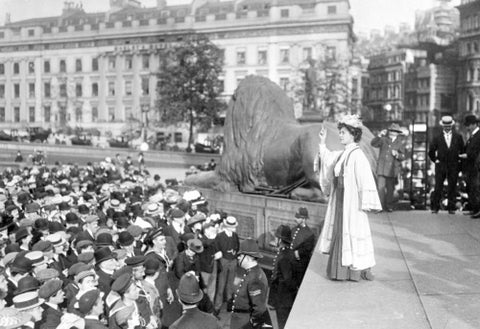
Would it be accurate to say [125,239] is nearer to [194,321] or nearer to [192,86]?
[194,321]

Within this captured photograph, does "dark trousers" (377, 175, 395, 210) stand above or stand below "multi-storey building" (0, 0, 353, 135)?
below

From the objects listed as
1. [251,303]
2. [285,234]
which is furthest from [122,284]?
[285,234]

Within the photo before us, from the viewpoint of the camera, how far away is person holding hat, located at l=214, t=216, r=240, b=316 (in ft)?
26.9

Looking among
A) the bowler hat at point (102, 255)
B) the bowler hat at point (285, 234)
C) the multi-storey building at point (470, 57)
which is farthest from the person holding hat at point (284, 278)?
the multi-storey building at point (470, 57)

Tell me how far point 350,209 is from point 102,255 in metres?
2.67

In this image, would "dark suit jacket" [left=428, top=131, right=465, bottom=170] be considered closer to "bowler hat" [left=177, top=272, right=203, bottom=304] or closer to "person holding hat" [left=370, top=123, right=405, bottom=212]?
"person holding hat" [left=370, top=123, right=405, bottom=212]

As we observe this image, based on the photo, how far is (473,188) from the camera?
1045 cm

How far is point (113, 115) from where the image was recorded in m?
72.9

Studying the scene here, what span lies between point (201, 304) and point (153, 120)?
6084cm

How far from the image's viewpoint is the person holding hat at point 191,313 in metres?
Answer: 4.69

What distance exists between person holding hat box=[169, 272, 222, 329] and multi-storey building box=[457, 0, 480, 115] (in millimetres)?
59241

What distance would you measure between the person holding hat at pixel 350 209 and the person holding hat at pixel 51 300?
9.51 feet

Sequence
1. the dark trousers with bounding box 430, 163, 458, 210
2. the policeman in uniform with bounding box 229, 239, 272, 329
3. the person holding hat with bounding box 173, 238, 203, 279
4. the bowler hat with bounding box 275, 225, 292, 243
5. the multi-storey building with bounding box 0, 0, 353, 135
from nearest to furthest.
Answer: the policeman in uniform with bounding box 229, 239, 272, 329 → the person holding hat with bounding box 173, 238, 203, 279 → the bowler hat with bounding box 275, 225, 292, 243 → the dark trousers with bounding box 430, 163, 458, 210 → the multi-storey building with bounding box 0, 0, 353, 135

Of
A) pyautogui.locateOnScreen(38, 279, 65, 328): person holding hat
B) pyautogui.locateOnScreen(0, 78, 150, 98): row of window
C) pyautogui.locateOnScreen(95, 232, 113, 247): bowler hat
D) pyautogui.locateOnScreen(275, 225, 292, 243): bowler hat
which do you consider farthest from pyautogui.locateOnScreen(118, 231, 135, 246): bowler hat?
pyautogui.locateOnScreen(0, 78, 150, 98): row of window
